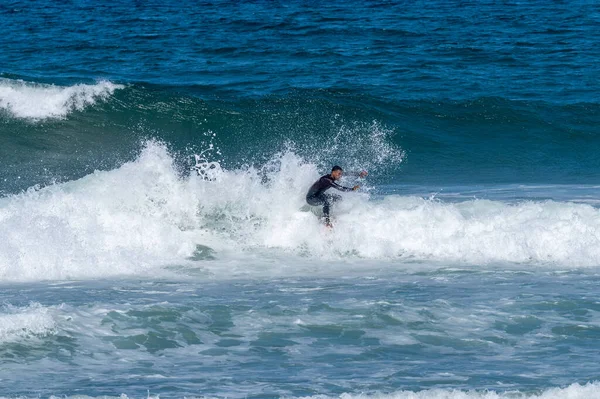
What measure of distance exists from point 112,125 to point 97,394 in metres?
15.1

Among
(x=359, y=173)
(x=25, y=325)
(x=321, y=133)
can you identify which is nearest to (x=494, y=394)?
(x=25, y=325)

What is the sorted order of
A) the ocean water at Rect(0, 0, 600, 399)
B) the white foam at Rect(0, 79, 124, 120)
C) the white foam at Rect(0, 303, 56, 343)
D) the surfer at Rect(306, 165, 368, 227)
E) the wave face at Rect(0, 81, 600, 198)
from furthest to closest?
the white foam at Rect(0, 79, 124, 120), the wave face at Rect(0, 81, 600, 198), the surfer at Rect(306, 165, 368, 227), the white foam at Rect(0, 303, 56, 343), the ocean water at Rect(0, 0, 600, 399)

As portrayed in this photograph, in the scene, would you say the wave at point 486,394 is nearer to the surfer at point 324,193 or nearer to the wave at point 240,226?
the wave at point 240,226

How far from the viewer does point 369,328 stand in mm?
9602

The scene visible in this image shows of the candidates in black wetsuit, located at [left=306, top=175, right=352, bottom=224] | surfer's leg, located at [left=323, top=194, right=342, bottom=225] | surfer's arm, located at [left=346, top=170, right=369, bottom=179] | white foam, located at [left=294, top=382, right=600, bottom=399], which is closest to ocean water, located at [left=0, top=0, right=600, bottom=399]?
white foam, located at [left=294, top=382, right=600, bottom=399]

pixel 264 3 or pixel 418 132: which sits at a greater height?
pixel 264 3

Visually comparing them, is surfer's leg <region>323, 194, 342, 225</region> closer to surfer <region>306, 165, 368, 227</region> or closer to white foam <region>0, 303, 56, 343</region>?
surfer <region>306, 165, 368, 227</region>

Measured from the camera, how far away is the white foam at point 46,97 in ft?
74.0

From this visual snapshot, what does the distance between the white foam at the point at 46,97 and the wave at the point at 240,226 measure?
300 inches

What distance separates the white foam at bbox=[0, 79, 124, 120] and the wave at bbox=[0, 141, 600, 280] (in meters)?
7.62

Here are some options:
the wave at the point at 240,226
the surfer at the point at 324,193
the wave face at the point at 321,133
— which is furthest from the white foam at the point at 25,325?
the wave face at the point at 321,133

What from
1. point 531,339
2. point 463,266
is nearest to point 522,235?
point 463,266

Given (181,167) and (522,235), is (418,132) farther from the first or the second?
(522,235)

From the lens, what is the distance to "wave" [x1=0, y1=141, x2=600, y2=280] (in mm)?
12961
